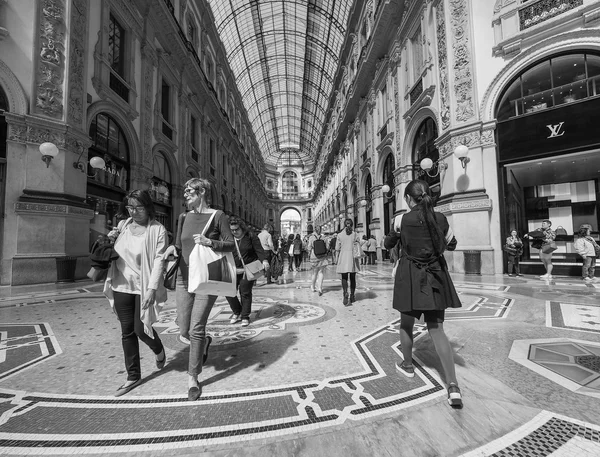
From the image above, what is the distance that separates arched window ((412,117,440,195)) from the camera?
1127 centimetres

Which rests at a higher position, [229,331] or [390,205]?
[390,205]

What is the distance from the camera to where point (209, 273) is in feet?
7.13

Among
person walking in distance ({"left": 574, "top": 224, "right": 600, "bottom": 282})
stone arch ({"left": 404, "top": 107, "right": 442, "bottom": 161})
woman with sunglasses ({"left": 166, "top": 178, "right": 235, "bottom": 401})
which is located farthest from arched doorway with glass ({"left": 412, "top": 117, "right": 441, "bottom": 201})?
woman with sunglasses ({"left": 166, "top": 178, "right": 235, "bottom": 401})

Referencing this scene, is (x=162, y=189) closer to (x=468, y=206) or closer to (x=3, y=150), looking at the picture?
(x=3, y=150)

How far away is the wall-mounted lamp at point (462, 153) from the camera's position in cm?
894

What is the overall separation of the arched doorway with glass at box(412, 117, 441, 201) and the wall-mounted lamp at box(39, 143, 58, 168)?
40.2 feet

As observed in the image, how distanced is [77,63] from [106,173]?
341 cm

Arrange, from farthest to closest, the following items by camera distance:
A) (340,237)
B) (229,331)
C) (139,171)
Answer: (139,171) → (340,237) → (229,331)

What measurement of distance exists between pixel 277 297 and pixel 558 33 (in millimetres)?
11244

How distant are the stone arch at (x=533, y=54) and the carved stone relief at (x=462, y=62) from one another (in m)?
0.49

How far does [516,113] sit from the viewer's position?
9.21 meters

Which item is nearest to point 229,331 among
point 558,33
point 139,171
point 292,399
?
point 292,399

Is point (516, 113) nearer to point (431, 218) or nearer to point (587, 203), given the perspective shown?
point (587, 203)

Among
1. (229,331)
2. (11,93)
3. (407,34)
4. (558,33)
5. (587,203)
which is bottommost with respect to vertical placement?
(229,331)
